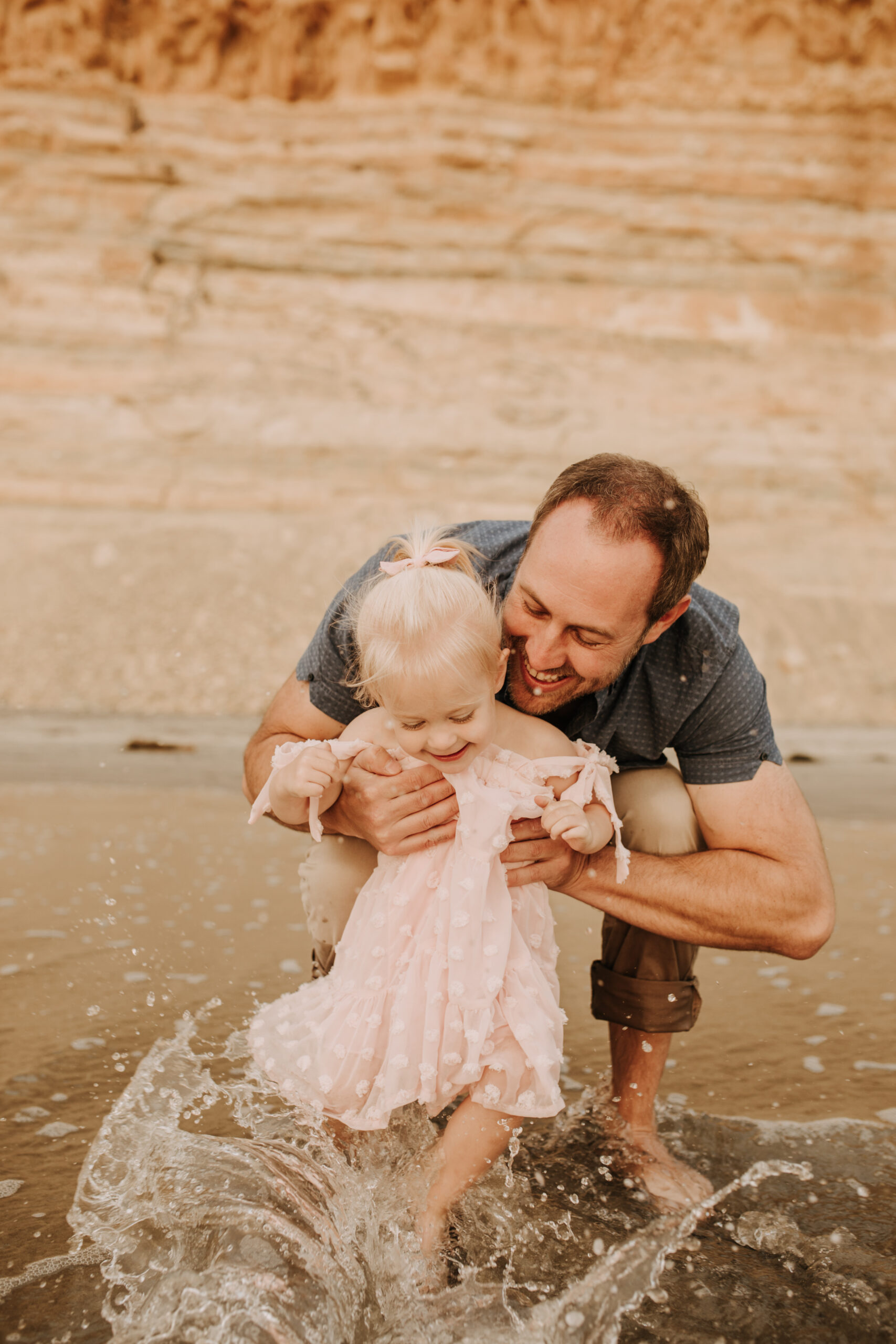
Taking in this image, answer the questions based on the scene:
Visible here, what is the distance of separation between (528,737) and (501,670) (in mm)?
177

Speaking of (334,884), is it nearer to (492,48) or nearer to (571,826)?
(571,826)

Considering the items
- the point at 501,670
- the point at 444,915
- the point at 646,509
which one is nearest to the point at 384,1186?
the point at 444,915

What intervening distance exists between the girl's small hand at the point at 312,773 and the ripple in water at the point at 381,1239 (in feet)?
2.30

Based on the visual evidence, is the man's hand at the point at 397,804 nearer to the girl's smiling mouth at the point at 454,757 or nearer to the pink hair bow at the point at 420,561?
the girl's smiling mouth at the point at 454,757

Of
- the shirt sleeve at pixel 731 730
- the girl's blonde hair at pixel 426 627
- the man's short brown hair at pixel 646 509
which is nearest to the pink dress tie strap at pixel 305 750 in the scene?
the girl's blonde hair at pixel 426 627

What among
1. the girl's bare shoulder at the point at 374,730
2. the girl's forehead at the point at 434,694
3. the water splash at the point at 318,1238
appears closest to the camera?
the water splash at the point at 318,1238

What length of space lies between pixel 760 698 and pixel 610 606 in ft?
1.65

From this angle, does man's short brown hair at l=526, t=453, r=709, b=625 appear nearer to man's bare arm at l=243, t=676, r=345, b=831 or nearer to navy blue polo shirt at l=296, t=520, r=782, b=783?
navy blue polo shirt at l=296, t=520, r=782, b=783

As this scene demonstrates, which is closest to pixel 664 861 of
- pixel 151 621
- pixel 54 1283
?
pixel 54 1283

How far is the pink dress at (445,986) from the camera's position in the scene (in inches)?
81.4

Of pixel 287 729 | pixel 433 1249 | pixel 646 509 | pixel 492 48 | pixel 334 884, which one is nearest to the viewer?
pixel 433 1249

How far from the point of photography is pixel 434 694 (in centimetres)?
214

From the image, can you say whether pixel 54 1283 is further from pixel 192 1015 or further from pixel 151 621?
pixel 151 621

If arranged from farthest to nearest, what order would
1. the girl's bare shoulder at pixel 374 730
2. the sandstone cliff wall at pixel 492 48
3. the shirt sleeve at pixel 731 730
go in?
the sandstone cliff wall at pixel 492 48
the shirt sleeve at pixel 731 730
the girl's bare shoulder at pixel 374 730
